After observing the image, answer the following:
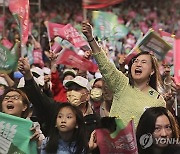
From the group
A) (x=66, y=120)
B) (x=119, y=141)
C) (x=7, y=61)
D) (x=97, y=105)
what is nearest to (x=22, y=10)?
(x=7, y=61)

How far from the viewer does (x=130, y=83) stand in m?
4.80

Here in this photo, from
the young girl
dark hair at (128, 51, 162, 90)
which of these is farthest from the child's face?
dark hair at (128, 51, 162, 90)

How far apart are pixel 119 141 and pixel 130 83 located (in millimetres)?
1202

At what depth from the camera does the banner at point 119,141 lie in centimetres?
363

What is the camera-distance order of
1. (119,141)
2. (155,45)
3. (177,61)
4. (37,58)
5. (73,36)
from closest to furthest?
(119,141)
(177,61)
(155,45)
(73,36)
(37,58)

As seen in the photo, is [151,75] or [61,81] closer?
[151,75]

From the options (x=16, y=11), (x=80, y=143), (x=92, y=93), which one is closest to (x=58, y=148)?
(x=80, y=143)

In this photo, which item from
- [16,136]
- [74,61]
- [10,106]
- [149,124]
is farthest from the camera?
[74,61]

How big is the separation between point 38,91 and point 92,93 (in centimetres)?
121

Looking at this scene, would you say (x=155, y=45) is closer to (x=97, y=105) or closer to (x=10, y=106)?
(x=97, y=105)

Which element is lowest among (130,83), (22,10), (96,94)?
(96,94)

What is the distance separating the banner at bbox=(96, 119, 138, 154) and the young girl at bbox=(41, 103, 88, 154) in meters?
0.63

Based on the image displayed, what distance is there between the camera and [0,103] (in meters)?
4.73

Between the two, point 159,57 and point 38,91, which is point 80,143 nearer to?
point 38,91
